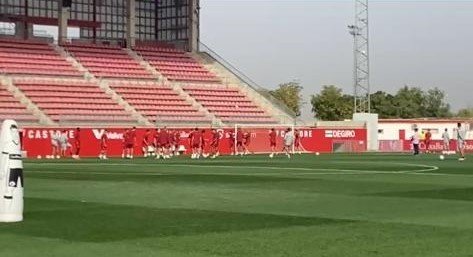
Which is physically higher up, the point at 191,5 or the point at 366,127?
the point at 191,5

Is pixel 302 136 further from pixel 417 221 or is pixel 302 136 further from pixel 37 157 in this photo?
pixel 417 221

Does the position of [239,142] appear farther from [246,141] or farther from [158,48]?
[158,48]

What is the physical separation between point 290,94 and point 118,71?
4861 centimetres

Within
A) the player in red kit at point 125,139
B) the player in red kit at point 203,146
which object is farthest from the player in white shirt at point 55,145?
the player in red kit at point 203,146

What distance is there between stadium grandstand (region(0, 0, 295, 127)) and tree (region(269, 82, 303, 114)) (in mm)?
34359

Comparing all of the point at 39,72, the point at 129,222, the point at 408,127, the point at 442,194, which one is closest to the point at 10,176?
the point at 129,222

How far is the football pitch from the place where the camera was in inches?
394

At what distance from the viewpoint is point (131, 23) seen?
230ft

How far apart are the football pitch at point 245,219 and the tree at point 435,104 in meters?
136

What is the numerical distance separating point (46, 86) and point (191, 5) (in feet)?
63.0

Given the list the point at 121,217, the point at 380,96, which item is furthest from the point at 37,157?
the point at 380,96

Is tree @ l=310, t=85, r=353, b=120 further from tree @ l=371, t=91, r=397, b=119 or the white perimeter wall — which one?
the white perimeter wall

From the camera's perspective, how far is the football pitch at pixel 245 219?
32.8ft

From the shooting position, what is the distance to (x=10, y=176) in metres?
12.8
